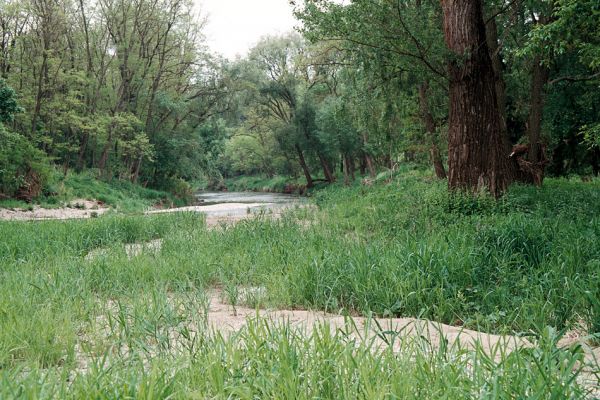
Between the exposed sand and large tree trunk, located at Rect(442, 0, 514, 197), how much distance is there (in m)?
11.3

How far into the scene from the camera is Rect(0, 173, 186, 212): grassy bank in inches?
805

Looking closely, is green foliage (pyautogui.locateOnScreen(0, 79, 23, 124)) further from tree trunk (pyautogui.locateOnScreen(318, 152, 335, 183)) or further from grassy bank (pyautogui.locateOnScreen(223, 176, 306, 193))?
grassy bank (pyautogui.locateOnScreen(223, 176, 306, 193))

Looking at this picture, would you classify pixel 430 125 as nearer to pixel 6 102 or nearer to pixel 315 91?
pixel 6 102

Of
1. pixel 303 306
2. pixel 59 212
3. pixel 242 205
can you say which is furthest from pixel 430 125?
pixel 59 212

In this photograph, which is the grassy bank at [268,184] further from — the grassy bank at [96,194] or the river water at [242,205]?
the grassy bank at [96,194]

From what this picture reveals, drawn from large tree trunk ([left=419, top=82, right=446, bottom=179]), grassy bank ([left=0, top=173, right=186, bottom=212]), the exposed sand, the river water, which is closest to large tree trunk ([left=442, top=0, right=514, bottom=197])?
large tree trunk ([left=419, top=82, right=446, bottom=179])

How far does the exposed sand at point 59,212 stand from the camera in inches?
629

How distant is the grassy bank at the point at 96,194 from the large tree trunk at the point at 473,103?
17.0 m

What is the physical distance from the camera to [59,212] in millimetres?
18922

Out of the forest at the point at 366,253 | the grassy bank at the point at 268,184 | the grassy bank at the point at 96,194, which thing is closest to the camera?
the forest at the point at 366,253

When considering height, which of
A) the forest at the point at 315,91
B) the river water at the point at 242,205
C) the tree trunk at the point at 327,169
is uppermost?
the forest at the point at 315,91

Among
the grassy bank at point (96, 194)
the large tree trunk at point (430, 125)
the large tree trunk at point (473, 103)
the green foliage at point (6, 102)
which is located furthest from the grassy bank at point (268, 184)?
the large tree trunk at point (473, 103)

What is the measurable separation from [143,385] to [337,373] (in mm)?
814

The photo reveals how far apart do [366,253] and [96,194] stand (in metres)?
23.8
